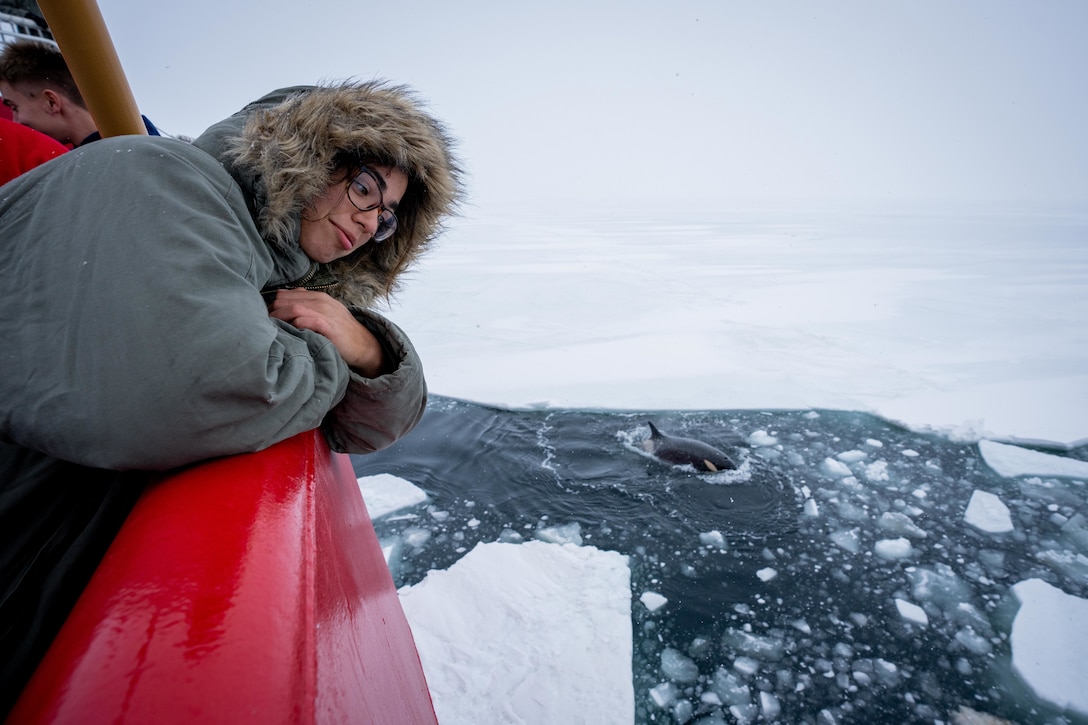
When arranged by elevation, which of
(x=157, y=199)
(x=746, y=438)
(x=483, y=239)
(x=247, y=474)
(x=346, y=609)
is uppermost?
(x=157, y=199)

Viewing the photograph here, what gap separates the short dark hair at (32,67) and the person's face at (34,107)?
1.5 inches

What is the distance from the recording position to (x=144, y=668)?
56 centimetres

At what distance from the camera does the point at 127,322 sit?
0.83 meters

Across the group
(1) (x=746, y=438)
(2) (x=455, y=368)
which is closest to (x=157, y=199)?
(1) (x=746, y=438)

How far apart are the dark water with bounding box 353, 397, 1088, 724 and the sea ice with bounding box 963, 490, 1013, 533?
2.1 inches

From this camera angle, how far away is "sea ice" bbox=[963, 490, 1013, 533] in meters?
2.82

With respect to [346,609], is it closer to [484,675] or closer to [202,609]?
[202,609]

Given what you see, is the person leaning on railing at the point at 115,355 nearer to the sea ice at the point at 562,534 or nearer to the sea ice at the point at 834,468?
the sea ice at the point at 562,534

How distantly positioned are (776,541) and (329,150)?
2.76m

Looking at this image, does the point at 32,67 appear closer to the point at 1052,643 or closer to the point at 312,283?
the point at 312,283

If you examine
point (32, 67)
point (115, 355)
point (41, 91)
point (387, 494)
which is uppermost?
point (32, 67)

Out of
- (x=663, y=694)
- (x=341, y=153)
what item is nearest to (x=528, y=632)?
(x=663, y=694)

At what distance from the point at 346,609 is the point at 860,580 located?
254 cm

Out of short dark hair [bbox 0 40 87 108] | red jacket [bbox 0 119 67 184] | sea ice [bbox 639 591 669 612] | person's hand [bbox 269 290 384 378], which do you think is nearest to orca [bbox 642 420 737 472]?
sea ice [bbox 639 591 669 612]
